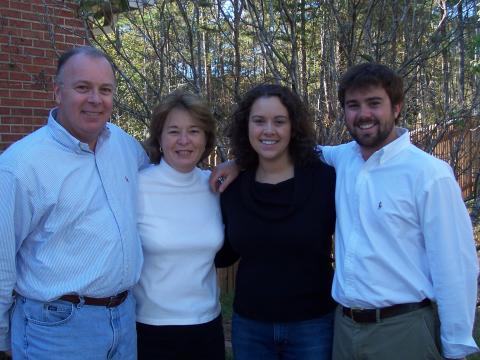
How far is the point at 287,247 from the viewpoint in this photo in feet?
10.2

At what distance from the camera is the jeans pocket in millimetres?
2748

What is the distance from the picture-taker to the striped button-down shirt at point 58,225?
268cm

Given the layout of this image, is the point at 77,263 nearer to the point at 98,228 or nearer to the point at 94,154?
the point at 98,228

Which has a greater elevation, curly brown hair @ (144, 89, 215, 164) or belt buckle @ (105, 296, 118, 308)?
curly brown hair @ (144, 89, 215, 164)

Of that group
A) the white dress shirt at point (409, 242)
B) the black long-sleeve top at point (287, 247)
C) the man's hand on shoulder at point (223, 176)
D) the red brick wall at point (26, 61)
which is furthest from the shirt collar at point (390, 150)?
the red brick wall at point (26, 61)

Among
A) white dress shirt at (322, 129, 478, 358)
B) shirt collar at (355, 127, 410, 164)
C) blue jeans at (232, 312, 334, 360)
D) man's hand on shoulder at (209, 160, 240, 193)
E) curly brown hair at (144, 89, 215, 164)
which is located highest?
curly brown hair at (144, 89, 215, 164)

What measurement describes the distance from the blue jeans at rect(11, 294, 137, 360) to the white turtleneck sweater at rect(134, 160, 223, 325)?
0.35 metres

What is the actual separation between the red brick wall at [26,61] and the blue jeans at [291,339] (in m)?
3.52

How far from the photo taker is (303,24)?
435 cm

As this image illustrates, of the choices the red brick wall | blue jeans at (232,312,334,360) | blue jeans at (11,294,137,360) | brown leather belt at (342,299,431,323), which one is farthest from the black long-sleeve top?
the red brick wall

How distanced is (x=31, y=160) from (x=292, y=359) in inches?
65.9

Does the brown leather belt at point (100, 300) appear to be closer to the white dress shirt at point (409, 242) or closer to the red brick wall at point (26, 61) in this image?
the white dress shirt at point (409, 242)


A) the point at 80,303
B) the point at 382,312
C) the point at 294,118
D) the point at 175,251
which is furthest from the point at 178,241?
the point at 382,312

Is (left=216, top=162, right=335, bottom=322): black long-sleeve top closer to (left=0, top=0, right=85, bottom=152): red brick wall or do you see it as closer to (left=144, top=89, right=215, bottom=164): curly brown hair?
(left=144, top=89, right=215, bottom=164): curly brown hair
